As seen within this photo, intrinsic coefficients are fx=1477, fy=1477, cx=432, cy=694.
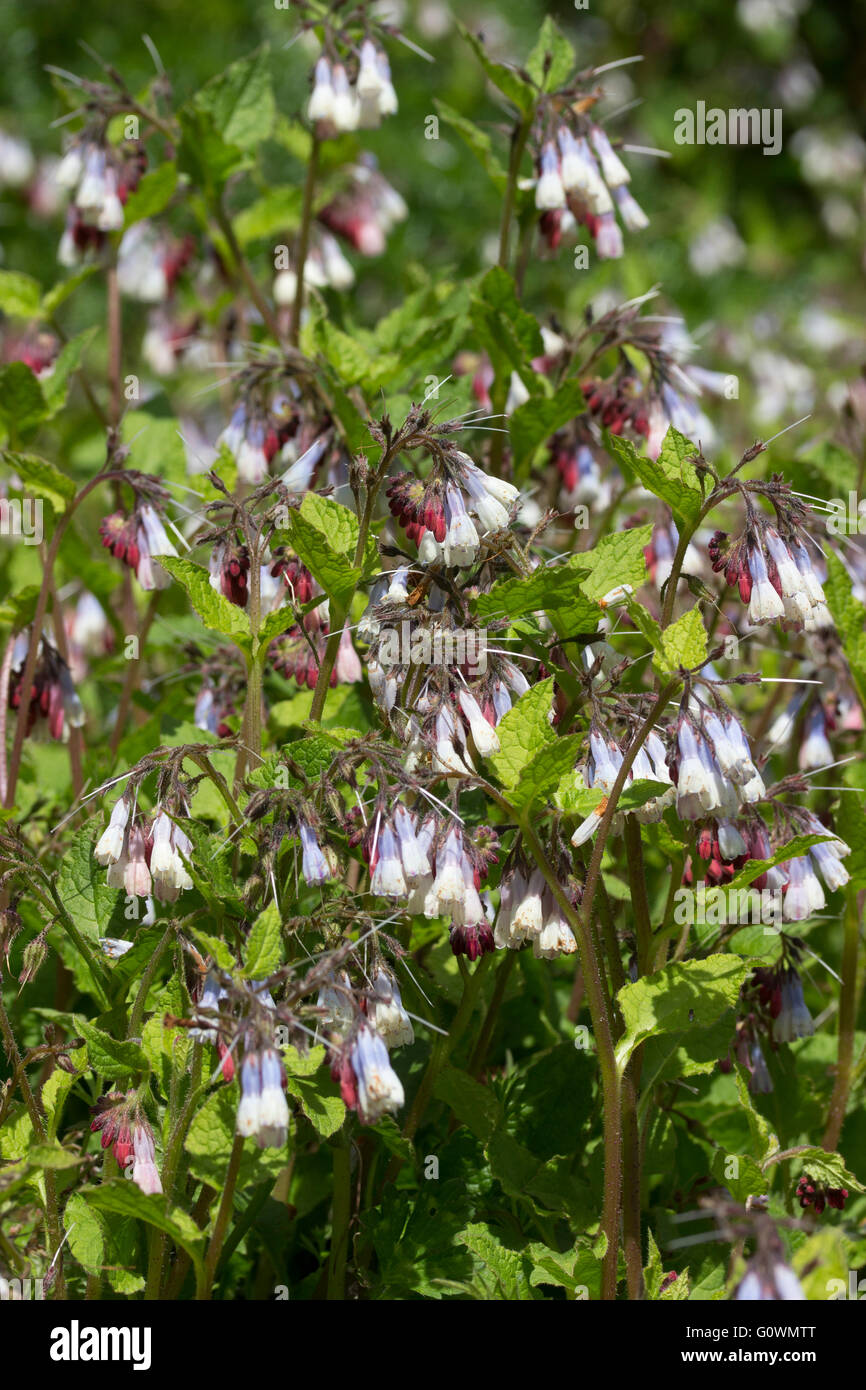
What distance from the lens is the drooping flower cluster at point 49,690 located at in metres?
3.21

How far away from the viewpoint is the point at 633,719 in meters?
2.27

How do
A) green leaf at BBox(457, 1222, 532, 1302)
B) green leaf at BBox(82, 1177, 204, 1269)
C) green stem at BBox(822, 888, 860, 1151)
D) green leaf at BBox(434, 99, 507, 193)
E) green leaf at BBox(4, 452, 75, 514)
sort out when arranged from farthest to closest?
green leaf at BBox(434, 99, 507, 193) → green leaf at BBox(4, 452, 75, 514) → green stem at BBox(822, 888, 860, 1151) → green leaf at BBox(457, 1222, 532, 1302) → green leaf at BBox(82, 1177, 204, 1269)

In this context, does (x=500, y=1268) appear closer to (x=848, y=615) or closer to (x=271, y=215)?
(x=848, y=615)

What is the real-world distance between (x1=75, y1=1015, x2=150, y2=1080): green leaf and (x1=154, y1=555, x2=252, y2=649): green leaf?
2.17ft

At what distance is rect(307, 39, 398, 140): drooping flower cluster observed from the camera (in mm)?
3436

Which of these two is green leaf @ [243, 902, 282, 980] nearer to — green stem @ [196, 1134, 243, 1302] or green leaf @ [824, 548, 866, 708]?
green stem @ [196, 1134, 243, 1302]

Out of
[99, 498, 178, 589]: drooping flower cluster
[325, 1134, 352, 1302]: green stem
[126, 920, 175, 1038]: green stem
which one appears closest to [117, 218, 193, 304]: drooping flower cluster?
[99, 498, 178, 589]: drooping flower cluster

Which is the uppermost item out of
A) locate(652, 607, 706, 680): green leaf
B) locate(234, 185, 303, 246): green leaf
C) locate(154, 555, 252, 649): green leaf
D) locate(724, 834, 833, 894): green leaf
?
locate(234, 185, 303, 246): green leaf

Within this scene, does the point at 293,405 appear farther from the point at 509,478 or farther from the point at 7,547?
the point at 7,547

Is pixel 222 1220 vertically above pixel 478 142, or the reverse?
pixel 478 142

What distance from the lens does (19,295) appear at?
387 cm

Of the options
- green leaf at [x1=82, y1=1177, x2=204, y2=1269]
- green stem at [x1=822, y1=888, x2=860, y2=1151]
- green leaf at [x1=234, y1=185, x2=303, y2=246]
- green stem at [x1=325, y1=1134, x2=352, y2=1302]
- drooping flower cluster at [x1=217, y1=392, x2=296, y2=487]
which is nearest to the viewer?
green leaf at [x1=82, y1=1177, x2=204, y2=1269]

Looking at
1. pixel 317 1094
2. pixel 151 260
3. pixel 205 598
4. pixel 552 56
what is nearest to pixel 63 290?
pixel 151 260

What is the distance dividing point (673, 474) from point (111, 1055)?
A: 1.29 meters
